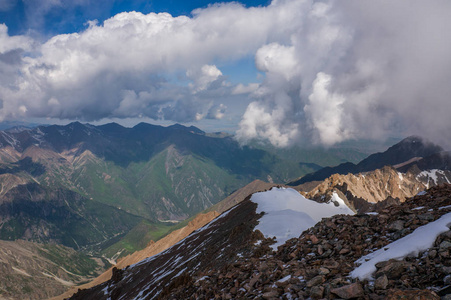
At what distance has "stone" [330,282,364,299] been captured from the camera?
10.8 metres

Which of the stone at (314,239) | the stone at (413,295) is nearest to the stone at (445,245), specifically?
the stone at (413,295)

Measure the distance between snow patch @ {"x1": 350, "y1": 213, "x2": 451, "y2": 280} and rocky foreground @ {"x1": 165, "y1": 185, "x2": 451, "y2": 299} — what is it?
0.31m

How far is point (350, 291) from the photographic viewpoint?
35.8 ft

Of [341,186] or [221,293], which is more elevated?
[221,293]

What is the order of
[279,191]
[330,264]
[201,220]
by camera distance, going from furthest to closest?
[201,220]
[279,191]
[330,264]

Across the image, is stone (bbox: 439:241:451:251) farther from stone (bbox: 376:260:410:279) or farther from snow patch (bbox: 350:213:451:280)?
stone (bbox: 376:260:410:279)

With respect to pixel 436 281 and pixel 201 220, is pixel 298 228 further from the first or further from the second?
pixel 201 220

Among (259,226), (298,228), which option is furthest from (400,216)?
(259,226)

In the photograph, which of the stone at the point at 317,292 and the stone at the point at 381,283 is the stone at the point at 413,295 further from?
the stone at the point at 317,292

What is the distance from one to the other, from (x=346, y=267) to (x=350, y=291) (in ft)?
10.9

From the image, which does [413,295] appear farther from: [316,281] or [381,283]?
[316,281]

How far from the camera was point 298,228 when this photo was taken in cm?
3756

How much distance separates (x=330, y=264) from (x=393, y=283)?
4.48 m

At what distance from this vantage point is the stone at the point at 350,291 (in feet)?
35.3
